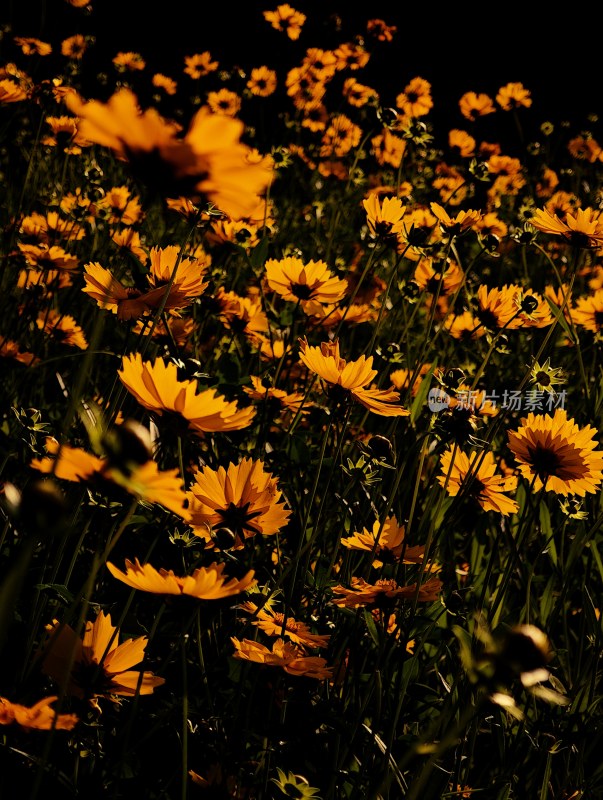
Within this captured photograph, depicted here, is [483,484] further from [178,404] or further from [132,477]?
[132,477]

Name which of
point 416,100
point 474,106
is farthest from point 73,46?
point 474,106

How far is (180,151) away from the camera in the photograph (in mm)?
398

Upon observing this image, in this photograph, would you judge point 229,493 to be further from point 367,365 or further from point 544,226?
point 544,226

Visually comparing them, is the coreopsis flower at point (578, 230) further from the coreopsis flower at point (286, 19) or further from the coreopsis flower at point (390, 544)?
the coreopsis flower at point (286, 19)

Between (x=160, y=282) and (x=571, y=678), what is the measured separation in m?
0.72

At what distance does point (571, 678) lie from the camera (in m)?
1.00

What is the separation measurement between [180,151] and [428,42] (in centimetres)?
578

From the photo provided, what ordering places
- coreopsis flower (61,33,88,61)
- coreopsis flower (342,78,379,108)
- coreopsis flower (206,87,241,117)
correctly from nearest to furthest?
coreopsis flower (342,78,379,108)
coreopsis flower (61,33,88,61)
coreopsis flower (206,87,241,117)

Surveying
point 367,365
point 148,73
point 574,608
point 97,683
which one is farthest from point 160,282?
point 148,73

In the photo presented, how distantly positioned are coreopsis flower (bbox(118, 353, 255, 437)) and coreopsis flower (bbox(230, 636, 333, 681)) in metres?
0.18

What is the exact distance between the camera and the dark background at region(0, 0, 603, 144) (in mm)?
5039

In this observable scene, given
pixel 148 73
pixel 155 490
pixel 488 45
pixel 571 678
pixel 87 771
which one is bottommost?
pixel 87 771

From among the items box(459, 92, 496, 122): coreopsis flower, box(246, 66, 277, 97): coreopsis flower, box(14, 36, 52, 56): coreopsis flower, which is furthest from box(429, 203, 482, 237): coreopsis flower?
box(246, 66, 277, 97): coreopsis flower

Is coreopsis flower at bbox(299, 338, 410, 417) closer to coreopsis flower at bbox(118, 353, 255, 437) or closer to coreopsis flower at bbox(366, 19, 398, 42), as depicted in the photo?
coreopsis flower at bbox(118, 353, 255, 437)
